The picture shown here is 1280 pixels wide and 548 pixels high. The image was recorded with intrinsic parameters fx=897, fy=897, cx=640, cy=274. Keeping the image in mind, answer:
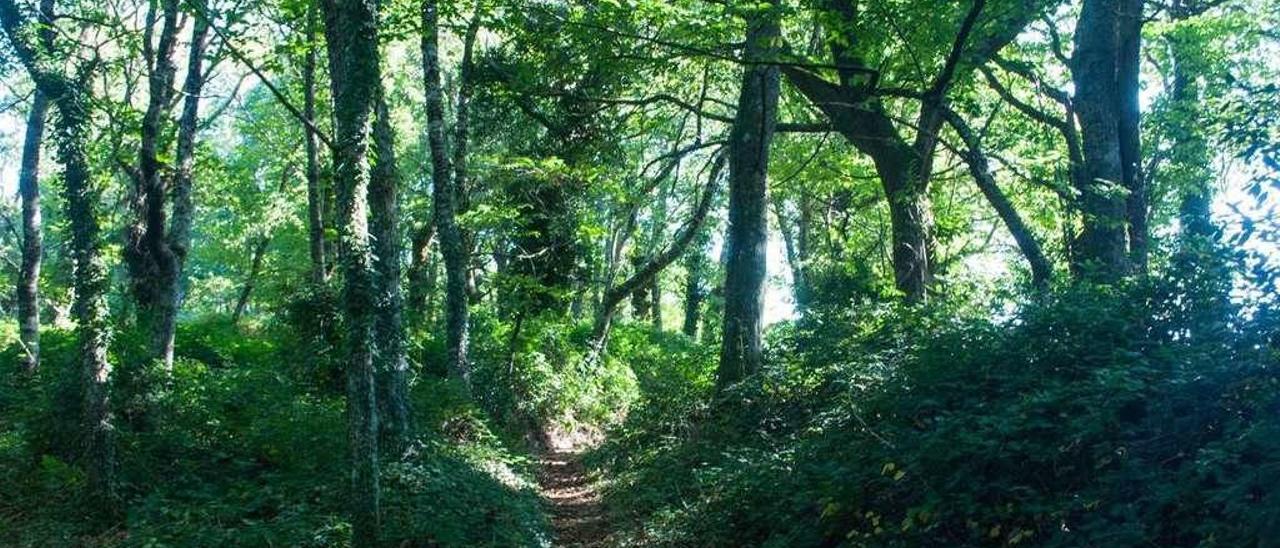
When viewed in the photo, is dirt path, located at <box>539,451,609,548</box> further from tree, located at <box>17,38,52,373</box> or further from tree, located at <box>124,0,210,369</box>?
tree, located at <box>17,38,52,373</box>

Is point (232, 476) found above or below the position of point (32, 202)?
below

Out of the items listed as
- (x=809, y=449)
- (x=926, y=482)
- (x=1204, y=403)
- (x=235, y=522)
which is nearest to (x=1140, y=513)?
(x=1204, y=403)

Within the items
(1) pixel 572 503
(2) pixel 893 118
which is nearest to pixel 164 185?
(1) pixel 572 503

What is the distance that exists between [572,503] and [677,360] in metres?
4.59

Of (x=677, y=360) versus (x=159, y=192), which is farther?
(x=677, y=360)

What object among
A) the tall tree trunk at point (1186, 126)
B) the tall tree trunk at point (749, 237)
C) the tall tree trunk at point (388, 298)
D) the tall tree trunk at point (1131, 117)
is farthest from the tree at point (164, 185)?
the tall tree trunk at point (1186, 126)

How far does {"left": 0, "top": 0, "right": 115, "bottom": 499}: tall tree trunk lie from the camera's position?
8289 mm

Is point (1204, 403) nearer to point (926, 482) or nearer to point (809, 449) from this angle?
point (926, 482)

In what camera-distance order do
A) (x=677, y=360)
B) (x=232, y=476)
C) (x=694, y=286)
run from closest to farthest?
(x=232, y=476) → (x=677, y=360) → (x=694, y=286)

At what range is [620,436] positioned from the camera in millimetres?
14031

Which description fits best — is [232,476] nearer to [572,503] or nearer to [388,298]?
[388,298]

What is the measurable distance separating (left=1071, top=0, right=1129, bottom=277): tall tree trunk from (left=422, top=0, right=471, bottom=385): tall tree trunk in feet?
29.9

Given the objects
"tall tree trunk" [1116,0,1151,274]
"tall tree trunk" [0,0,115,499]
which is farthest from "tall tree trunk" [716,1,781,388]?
"tall tree trunk" [0,0,115,499]

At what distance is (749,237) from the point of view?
1231 cm
